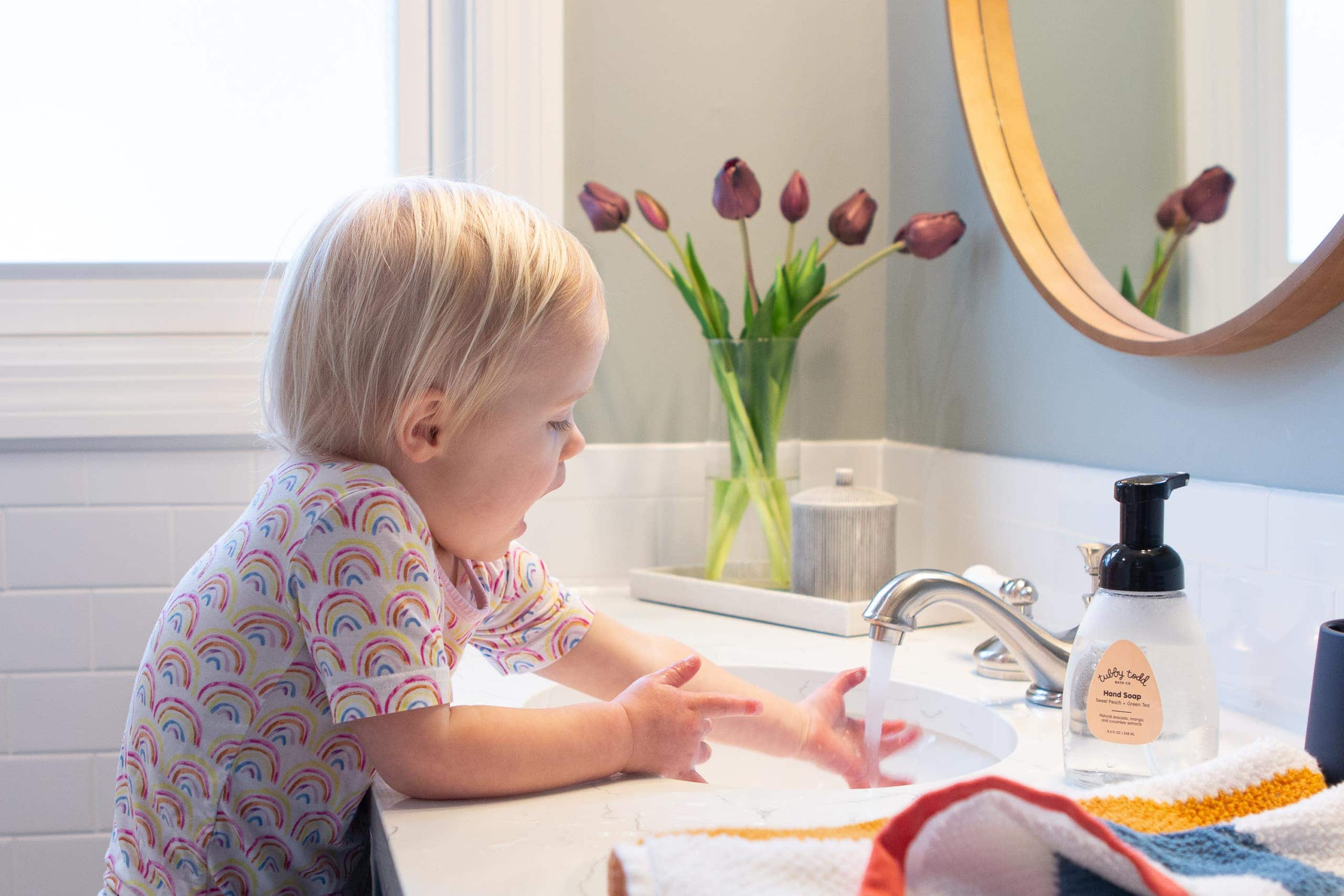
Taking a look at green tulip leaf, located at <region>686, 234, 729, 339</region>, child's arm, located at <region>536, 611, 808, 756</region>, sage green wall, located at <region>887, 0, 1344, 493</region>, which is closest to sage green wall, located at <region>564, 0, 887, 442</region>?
sage green wall, located at <region>887, 0, 1344, 493</region>

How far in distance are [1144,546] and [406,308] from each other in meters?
0.51

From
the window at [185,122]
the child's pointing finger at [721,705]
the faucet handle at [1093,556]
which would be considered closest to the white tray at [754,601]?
the faucet handle at [1093,556]

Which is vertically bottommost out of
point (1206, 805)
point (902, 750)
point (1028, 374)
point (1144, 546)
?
point (902, 750)

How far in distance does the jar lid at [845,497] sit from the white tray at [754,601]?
11cm

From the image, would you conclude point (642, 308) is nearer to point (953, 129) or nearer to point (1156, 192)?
point (953, 129)

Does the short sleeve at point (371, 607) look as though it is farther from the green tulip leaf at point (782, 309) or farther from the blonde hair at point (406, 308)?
the green tulip leaf at point (782, 309)

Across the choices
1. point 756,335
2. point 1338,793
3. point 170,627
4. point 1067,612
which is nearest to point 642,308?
point 756,335

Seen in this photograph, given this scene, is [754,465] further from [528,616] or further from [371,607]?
[371,607]

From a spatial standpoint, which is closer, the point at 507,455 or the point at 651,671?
the point at 507,455

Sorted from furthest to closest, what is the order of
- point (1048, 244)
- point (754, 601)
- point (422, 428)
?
point (754, 601) → point (1048, 244) → point (422, 428)

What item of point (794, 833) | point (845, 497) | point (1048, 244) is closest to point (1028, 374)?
point (1048, 244)

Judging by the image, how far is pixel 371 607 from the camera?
734 millimetres

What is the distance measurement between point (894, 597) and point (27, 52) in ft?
4.70

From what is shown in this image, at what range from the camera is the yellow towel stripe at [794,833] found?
499mm
